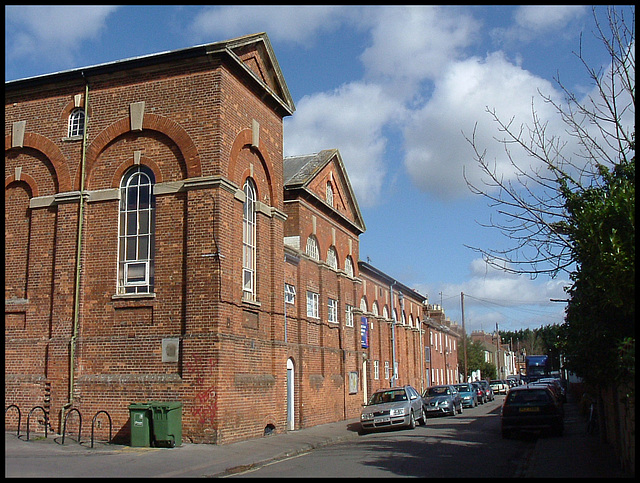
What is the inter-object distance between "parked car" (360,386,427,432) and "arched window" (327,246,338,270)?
715 centimetres

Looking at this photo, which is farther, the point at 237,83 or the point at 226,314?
the point at 237,83

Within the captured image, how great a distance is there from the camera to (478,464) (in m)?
13.7

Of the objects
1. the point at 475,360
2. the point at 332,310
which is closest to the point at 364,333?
the point at 332,310

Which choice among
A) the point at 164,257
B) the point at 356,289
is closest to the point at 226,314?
the point at 164,257

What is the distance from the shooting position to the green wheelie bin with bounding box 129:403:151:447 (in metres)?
16.1

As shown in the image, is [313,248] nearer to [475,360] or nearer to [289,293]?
[289,293]

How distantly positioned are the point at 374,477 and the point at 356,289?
21.2m

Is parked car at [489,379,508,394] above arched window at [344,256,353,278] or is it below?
below

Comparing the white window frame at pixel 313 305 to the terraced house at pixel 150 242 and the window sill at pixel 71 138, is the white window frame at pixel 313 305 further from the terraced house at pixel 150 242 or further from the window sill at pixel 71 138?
the window sill at pixel 71 138

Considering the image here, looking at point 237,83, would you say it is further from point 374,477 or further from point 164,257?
point 374,477

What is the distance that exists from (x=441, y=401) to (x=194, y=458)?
18.7 meters

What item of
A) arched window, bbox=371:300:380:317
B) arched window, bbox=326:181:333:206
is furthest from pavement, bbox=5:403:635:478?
arched window, bbox=371:300:380:317

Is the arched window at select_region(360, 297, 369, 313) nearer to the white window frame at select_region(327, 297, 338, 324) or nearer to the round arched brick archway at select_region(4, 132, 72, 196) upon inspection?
the white window frame at select_region(327, 297, 338, 324)

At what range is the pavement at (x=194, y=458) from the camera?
40.1ft
